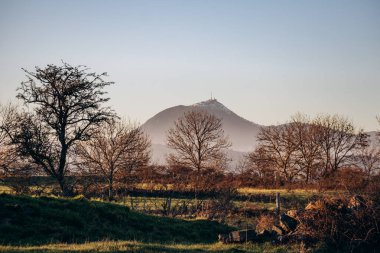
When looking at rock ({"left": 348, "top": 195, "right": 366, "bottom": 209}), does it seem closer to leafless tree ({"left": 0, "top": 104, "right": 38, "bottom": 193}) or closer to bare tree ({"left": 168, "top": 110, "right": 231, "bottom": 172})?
leafless tree ({"left": 0, "top": 104, "right": 38, "bottom": 193})

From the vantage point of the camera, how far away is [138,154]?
48094mm

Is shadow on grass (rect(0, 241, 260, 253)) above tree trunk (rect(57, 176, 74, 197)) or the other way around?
the other way around

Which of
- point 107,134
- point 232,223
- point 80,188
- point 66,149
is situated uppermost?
point 107,134

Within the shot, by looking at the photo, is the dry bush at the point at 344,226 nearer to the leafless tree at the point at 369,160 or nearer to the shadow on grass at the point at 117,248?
the shadow on grass at the point at 117,248

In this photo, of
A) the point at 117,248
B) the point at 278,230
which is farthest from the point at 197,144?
the point at 117,248

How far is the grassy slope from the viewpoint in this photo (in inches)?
571

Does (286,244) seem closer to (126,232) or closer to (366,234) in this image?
(366,234)

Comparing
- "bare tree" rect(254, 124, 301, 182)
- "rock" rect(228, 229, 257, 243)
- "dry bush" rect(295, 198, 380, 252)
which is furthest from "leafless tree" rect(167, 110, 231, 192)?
"dry bush" rect(295, 198, 380, 252)

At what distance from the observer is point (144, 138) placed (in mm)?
55250

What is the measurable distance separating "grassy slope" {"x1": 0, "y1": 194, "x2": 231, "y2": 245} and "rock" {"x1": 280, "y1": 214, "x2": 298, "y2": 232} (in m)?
3.71

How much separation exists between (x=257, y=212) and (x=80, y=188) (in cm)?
1567

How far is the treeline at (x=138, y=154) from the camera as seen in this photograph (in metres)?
28.7

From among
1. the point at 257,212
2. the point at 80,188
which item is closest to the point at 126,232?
the point at 257,212

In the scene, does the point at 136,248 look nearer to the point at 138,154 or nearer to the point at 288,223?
the point at 288,223
